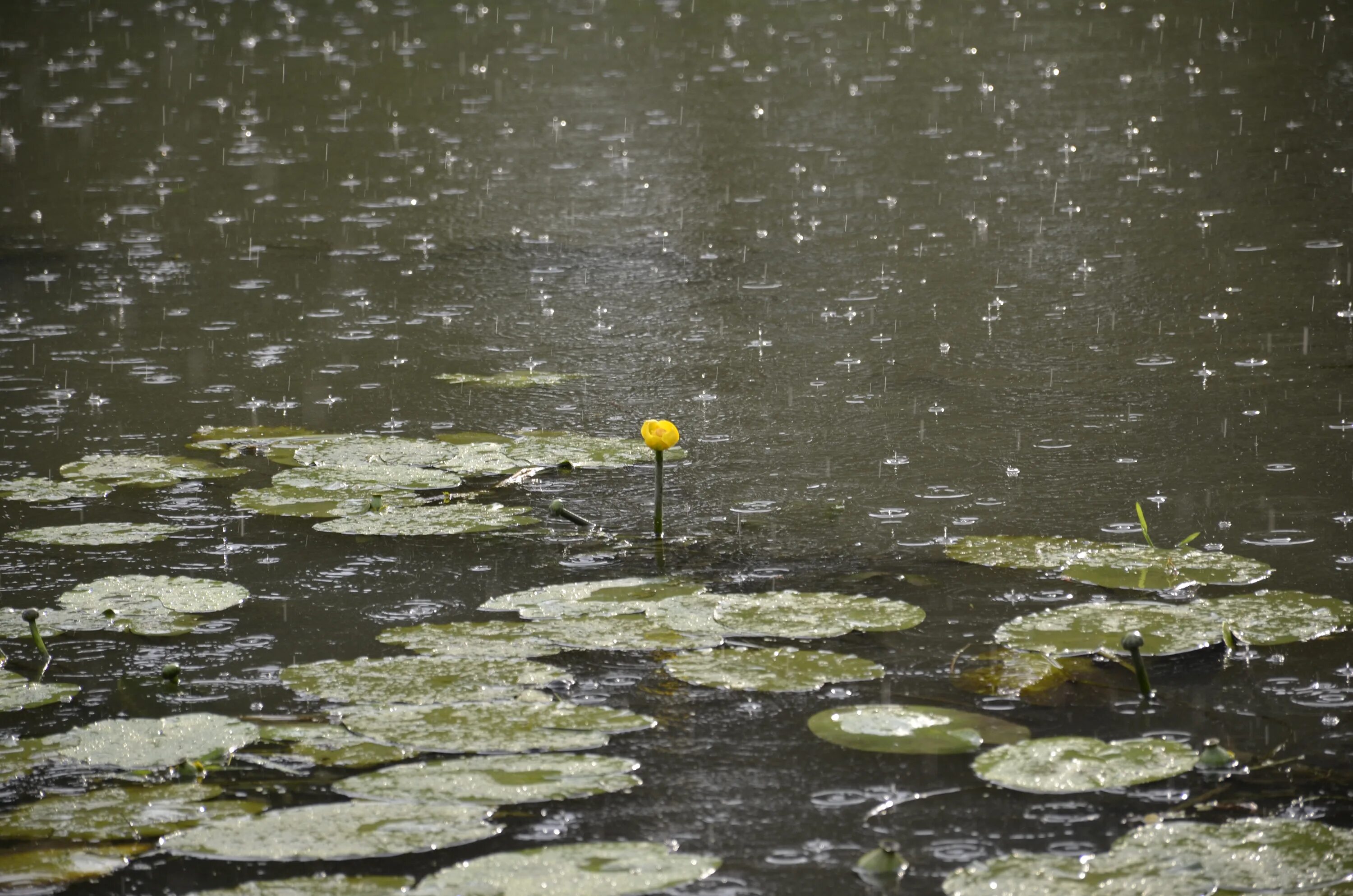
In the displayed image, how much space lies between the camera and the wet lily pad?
303 cm

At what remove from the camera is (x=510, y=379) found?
4.92 m

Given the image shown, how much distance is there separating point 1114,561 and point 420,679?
1.38m

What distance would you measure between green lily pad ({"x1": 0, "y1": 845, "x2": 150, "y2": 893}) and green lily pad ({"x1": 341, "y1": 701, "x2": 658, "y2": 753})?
0.43m

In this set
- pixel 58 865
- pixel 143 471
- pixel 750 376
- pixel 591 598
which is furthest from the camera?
pixel 750 376

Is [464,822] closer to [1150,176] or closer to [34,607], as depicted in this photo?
[34,607]

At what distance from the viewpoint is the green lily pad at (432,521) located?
3.52 m

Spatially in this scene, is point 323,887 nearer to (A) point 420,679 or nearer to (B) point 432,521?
(A) point 420,679

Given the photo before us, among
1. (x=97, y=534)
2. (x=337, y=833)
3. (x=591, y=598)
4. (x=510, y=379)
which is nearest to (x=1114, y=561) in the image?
(x=591, y=598)

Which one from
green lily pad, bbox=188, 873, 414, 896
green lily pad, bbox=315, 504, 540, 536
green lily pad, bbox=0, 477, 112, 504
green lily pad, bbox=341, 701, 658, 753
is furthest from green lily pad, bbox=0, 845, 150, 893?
green lily pad, bbox=0, 477, 112, 504

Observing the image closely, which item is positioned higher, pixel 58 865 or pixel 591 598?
pixel 591 598

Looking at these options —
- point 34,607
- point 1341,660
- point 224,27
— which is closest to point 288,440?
point 34,607

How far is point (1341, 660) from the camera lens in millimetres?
2684

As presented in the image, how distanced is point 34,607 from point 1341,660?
2426 mm

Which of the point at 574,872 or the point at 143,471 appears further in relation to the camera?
the point at 143,471
